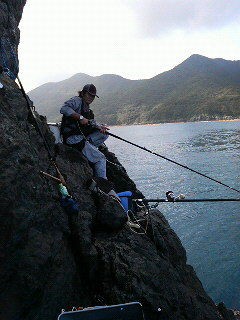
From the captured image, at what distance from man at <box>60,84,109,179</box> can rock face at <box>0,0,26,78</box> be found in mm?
1956

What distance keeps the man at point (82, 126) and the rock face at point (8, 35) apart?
1.96m

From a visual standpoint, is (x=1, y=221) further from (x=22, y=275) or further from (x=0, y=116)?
(x=0, y=116)

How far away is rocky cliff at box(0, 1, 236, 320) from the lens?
17.4 feet

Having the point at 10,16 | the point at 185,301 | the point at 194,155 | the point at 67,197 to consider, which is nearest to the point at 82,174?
the point at 67,197

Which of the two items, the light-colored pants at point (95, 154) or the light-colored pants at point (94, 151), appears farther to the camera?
the light-colored pants at point (95, 154)

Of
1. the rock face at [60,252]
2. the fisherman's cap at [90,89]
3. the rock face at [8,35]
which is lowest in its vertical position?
the rock face at [60,252]

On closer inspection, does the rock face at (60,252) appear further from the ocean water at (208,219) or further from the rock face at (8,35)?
the ocean water at (208,219)

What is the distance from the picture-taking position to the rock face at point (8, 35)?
26.9ft

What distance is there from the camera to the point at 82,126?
992 cm

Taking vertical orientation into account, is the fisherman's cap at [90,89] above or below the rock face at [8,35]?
below

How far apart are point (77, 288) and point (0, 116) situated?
3820mm

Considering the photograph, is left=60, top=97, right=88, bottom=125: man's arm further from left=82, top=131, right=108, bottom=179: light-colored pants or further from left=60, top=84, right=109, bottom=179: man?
left=82, top=131, right=108, bottom=179: light-colored pants

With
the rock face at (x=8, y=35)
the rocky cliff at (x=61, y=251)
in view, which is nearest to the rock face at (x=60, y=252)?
the rocky cliff at (x=61, y=251)

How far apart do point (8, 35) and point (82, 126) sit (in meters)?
3.45
